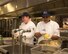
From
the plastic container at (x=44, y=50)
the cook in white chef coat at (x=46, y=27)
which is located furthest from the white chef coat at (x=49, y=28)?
the plastic container at (x=44, y=50)

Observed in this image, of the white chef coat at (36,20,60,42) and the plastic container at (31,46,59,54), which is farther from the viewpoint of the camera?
the white chef coat at (36,20,60,42)

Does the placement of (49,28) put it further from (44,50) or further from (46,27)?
(44,50)

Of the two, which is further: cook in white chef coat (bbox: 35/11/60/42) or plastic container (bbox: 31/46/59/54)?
cook in white chef coat (bbox: 35/11/60/42)

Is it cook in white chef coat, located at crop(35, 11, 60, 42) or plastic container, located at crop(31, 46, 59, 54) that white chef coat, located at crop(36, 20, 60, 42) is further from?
plastic container, located at crop(31, 46, 59, 54)

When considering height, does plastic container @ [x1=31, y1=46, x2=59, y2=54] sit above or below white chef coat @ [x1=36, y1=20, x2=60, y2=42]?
below

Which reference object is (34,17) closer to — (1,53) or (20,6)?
(20,6)

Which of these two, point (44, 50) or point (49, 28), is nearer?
point (44, 50)

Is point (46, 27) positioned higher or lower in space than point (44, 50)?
higher

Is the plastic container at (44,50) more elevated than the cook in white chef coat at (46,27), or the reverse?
the cook in white chef coat at (46,27)

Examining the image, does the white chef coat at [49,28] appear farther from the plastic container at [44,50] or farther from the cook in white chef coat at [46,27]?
the plastic container at [44,50]

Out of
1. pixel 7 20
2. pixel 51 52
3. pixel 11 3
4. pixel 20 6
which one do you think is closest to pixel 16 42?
pixel 51 52

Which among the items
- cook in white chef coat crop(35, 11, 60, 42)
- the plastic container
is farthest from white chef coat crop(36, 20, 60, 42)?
the plastic container

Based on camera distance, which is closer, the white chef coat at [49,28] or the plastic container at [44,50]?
the plastic container at [44,50]

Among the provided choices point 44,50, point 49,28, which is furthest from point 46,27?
point 44,50
